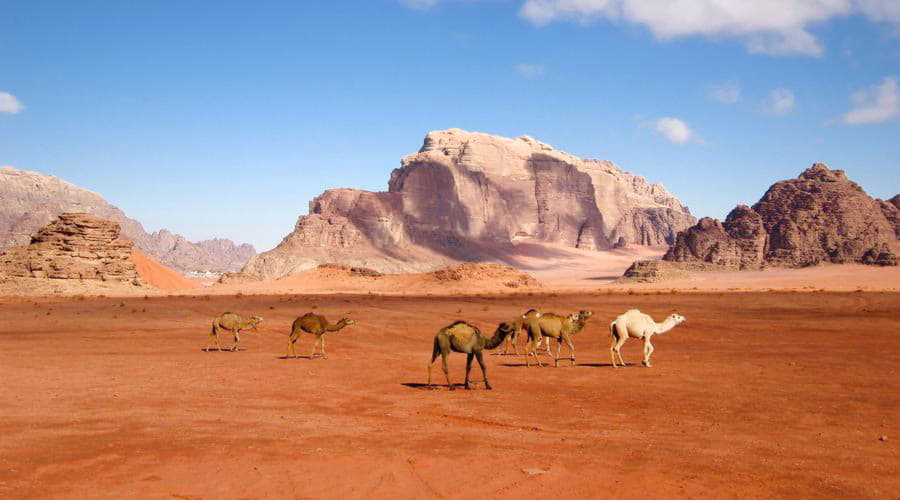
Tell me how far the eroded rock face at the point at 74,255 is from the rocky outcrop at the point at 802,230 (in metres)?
86.1

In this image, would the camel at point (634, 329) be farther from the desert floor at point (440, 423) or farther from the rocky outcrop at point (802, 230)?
the rocky outcrop at point (802, 230)

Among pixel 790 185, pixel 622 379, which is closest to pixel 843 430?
pixel 622 379

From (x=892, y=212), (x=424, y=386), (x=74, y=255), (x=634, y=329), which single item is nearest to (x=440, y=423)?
(x=424, y=386)

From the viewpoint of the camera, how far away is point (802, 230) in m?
115

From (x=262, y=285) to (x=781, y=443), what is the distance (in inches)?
2999

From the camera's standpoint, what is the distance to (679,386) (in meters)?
14.7

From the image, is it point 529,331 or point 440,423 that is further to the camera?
point 529,331

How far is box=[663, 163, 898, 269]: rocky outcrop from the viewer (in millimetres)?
110375

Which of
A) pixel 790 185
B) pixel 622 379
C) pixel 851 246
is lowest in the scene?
pixel 622 379

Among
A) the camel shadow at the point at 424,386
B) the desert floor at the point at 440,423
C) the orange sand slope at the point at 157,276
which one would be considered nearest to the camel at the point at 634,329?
the desert floor at the point at 440,423

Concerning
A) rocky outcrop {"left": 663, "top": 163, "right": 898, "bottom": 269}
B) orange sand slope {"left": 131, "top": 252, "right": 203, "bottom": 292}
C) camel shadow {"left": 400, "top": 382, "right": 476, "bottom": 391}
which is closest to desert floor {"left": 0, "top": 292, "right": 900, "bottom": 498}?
camel shadow {"left": 400, "top": 382, "right": 476, "bottom": 391}

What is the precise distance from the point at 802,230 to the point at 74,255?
10177 cm

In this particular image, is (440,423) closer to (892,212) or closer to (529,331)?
(529,331)

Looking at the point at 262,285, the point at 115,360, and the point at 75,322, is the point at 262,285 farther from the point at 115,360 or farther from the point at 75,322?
the point at 115,360
